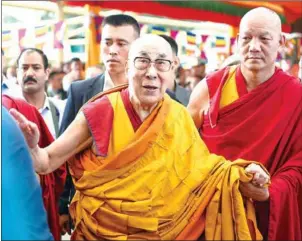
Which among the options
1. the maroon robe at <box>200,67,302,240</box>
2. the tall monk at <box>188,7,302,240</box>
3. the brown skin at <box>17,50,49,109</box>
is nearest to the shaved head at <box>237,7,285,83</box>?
the tall monk at <box>188,7,302,240</box>

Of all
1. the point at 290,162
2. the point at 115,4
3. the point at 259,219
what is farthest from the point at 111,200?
the point at 115,4

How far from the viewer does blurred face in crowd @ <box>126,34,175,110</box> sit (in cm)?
262

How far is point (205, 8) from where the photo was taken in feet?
34.0

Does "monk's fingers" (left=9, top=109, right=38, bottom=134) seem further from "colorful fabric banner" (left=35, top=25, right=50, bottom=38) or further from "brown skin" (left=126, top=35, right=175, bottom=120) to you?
"colorful fabric banner" (left=35, top=25, right=50, bottom=38)

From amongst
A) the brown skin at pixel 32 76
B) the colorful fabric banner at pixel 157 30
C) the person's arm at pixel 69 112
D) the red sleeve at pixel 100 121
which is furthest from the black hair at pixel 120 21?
the colorful fabric banner at pixel 157 30

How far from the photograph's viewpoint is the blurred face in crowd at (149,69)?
262 cm

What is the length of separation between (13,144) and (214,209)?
88cm

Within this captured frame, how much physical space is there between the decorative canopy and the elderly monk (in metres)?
5.64

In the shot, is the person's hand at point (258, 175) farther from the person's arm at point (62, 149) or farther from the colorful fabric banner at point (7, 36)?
the colorful fabric banner at point (7, 36)

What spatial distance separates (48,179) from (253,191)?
2.94 feet

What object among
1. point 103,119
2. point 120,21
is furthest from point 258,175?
point 120,21

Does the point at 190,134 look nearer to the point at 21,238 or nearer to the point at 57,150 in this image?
the point at 57,150

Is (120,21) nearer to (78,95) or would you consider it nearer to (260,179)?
(78,95)

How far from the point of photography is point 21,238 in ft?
6.72
